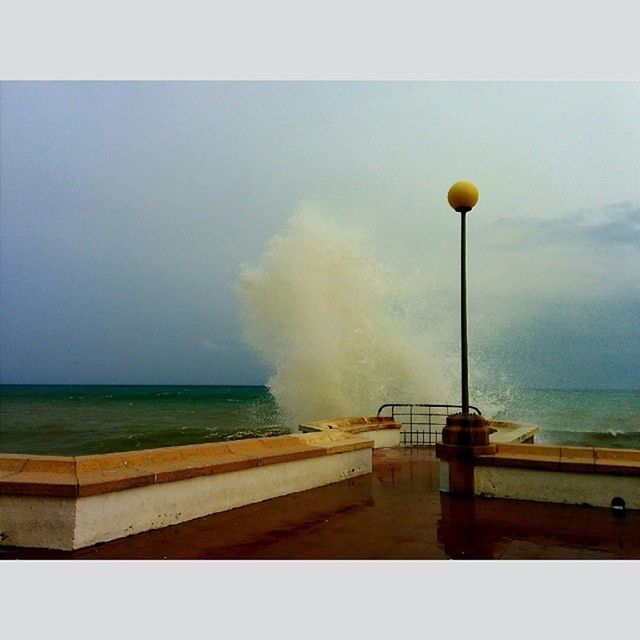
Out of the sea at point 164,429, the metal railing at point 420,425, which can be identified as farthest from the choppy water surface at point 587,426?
the metal railing at point 420,425

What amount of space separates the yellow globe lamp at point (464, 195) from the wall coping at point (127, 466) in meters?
3.92

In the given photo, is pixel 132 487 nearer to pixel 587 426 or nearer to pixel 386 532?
pixel 386 532

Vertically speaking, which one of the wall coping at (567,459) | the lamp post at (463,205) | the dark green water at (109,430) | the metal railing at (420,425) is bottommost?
the dark green water at (109,430)

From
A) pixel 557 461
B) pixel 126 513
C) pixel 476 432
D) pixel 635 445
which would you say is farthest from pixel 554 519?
pixel 635 445

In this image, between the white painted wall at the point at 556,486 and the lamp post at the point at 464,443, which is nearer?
the white painted wall at the point at 556,486

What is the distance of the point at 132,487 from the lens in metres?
4.98

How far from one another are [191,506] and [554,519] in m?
3.86

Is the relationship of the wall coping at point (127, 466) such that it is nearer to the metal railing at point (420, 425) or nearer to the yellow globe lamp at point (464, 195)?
the metal railing at point (420, 425)

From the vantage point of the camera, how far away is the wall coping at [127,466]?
4.54m

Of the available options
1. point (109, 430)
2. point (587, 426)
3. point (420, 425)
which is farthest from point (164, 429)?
point (587, 426)

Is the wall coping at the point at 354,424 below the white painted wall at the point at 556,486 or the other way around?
the other way around

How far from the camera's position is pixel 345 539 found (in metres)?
5.04

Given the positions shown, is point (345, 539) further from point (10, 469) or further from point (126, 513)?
point (10, 469)

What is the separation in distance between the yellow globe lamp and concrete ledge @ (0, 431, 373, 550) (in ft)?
12.8
